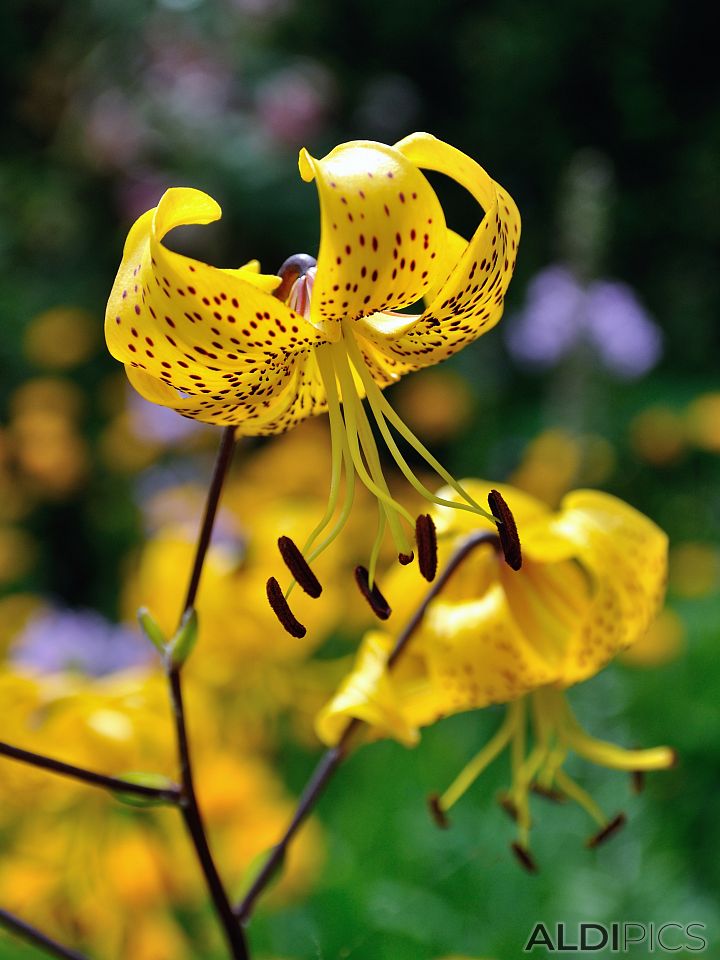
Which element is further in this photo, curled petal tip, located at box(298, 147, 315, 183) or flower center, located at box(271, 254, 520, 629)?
flower center, located at box(271, 254, 520, 629)

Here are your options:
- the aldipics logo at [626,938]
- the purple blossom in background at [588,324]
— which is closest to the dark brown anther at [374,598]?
the aldipics logo at [626,938]

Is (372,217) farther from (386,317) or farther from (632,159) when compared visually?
(632,159)

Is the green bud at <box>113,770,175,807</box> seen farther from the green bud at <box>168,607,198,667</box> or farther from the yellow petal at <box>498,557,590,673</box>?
the yellow petal at <box>498,557,590,673</box>

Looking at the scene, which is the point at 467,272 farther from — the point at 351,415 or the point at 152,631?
the point at 152,631

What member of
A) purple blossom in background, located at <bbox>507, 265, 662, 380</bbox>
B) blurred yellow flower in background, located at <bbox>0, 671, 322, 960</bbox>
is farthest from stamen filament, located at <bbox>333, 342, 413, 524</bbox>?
purple blossom in background, located at <bbox>507, 265, 662, 380</bbox>

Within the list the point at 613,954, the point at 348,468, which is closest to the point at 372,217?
the point at 348,468
